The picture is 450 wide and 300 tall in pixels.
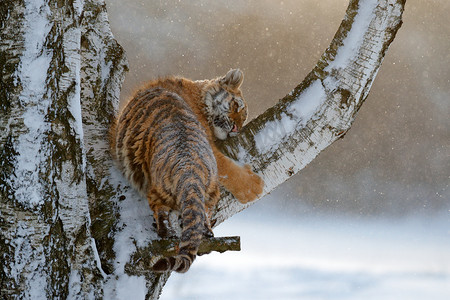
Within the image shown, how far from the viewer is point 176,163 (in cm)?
372

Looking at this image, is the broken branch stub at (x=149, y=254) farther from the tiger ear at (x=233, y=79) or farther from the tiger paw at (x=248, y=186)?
the tiger ear at (x=233, y=79)

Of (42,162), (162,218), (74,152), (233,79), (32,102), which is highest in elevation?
(233,79)

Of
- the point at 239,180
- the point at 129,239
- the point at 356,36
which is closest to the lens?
the point at 129,239

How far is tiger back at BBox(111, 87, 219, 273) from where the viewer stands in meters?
3.23

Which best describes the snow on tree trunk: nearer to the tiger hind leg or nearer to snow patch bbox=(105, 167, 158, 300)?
snow patch bbox=(105, 167, 158, 300)

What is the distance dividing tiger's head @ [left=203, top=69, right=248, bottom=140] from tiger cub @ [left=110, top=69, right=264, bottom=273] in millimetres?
100

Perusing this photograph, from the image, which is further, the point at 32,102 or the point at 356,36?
the point at 356,36

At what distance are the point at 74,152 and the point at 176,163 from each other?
82cm

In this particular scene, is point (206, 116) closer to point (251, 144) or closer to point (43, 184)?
point (251, 144)

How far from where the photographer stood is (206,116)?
18.9ft

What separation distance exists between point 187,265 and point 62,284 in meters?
1.08

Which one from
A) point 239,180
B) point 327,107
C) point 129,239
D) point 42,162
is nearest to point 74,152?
point 42,162

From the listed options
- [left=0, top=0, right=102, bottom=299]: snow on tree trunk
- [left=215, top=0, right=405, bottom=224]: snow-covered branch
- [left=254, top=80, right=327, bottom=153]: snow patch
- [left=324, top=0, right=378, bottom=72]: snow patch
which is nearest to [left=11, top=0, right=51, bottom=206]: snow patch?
[left=0, top=0, right=102, bottom=299]: snow on tree trunk

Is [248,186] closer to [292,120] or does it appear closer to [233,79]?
[292,120]
